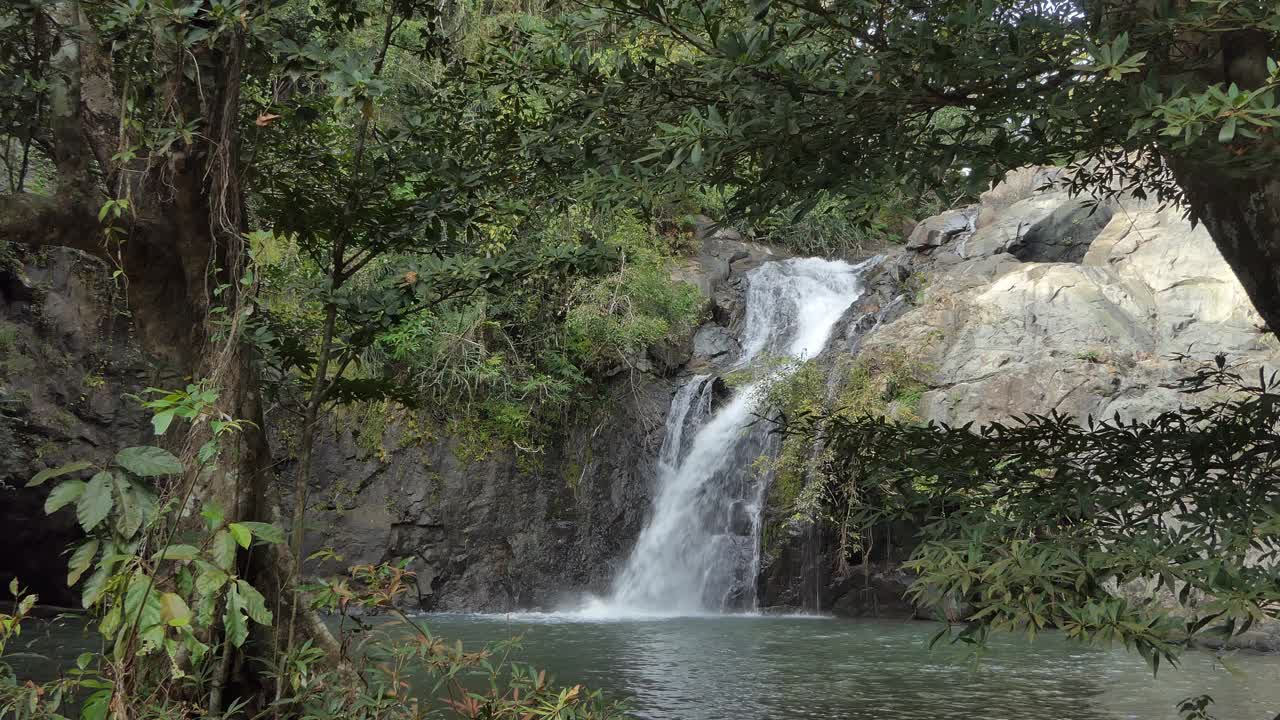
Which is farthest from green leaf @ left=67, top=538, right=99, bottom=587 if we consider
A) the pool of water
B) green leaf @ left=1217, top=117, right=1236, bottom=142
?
green leaf @ left=1217, top=117, right=1236, bottom=142

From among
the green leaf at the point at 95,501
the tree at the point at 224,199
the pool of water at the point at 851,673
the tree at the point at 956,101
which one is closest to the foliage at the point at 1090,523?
the tree at the point at 956,101

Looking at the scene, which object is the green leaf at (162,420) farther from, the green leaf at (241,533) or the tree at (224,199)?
the green leaf at (241,533)

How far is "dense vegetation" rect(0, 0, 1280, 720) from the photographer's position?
117 inches

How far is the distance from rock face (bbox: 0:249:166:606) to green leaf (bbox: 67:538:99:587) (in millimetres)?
9776

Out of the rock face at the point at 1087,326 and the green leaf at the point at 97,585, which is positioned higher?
the rock face at the point at 1087,326

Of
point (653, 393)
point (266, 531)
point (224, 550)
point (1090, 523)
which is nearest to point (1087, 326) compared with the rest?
point (653, 393)

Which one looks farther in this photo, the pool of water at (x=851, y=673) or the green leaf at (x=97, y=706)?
the pool of water at (x=851, y=673)

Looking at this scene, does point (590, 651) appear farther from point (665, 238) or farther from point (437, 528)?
point (665, 238)

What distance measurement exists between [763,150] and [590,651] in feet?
24.3

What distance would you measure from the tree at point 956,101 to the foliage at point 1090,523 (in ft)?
2.28

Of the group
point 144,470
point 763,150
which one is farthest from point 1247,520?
point 144,470

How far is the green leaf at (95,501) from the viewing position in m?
2.60

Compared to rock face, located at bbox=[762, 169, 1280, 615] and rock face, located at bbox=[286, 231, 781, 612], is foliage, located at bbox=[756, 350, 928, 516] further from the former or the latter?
rock face, located at bbox=[286, 231, 781, 612]

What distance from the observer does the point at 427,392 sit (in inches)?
596
